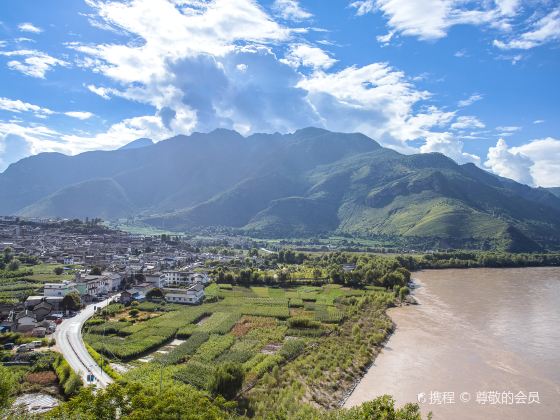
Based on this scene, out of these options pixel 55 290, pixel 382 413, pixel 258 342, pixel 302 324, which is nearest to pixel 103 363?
pixel 258 342

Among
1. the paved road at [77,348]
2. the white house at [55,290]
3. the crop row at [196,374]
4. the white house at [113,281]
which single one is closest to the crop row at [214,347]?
the crop row at [196,374]

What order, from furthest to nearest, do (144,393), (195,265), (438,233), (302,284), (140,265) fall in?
(438,233) < (195,265) < (140,265) < (302,284) < (144,393)

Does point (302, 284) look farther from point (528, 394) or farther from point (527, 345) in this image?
point (528, 394)

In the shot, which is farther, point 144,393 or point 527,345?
point 527,345

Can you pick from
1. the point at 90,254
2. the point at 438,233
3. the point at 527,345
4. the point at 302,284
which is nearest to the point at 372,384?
the point at 527,345

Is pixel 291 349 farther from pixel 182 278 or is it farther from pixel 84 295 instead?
pixel 182 278

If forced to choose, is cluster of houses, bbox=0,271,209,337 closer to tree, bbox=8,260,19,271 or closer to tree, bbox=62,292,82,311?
tree, bbox=62,292,82,311

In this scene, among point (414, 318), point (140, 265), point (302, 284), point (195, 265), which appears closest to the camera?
point (414, 318)

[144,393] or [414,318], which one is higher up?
[144,393]
